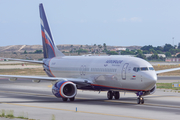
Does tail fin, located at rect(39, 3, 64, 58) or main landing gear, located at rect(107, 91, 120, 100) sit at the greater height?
tail fin, located at rect(39, 3, 64, 58)

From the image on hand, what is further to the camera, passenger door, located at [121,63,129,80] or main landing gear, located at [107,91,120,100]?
main landing gear, located at [107,91,120,100]

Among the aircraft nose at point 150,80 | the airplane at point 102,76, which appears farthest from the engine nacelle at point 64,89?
the aircraft nose at point 150,80

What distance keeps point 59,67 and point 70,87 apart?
23.6 feet

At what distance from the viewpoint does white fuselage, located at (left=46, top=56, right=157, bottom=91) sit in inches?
1216

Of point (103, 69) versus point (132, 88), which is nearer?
point (132, 88)

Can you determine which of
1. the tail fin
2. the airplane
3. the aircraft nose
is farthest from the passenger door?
the tail fin

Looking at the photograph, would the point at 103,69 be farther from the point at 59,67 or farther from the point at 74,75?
the point at 59,67

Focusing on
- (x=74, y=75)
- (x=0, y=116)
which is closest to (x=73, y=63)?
(x=74, y=75)

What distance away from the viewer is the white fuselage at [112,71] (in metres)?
30.9

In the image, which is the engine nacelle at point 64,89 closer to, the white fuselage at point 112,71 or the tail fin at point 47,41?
the white fuselage at point 112,71

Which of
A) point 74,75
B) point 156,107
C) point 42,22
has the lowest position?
point 156,107

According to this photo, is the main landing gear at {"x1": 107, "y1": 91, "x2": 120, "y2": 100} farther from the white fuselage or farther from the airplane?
the white fuselage

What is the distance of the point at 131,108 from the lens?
28938 mm

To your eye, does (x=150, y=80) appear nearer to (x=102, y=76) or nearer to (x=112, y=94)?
(x=102, y=76)
